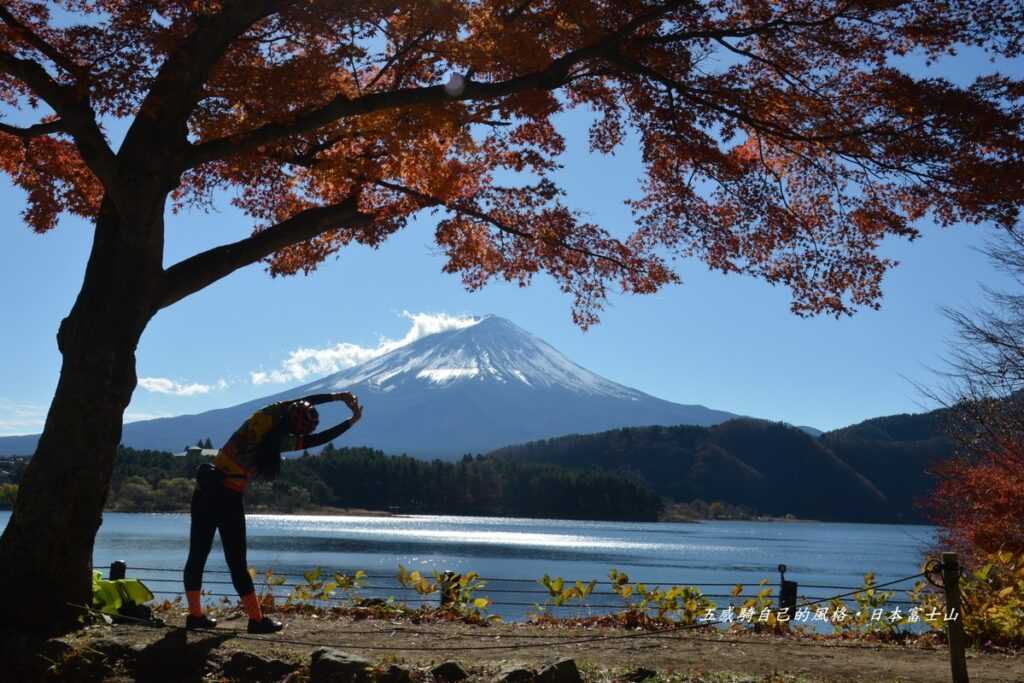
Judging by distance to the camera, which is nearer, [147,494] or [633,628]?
[633,628]

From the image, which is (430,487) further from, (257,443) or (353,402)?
(257,443)

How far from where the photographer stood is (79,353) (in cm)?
677

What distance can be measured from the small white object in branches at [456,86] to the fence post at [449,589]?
16.0 feet

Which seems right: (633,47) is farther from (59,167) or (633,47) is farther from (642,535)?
(642,535)

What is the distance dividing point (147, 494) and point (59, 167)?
8553 centimetres

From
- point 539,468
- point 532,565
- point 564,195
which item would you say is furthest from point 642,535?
point 564,195

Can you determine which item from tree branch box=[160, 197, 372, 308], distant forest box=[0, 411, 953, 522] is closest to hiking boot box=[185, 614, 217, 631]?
tree branch box=[160, 197, 372, 308]

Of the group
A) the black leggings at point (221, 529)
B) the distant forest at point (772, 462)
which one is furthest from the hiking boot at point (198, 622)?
the distant forest at point (772, 462)

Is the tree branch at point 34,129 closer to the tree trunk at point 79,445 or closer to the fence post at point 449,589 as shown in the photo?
the tree trunk at point 79,445

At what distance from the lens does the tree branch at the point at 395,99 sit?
7320mm

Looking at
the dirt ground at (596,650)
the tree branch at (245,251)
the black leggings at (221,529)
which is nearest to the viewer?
the dirt ground at (596,650)

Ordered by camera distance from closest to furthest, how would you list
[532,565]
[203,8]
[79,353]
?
[79,353]
[203,8]
[532,565]

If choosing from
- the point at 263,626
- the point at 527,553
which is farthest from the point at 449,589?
the point at 527,553

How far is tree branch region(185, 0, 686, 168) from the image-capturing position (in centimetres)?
732
